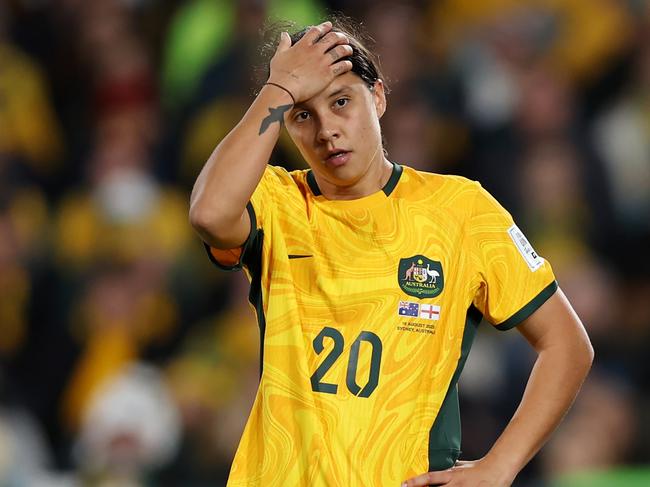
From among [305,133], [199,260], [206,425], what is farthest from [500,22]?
[305,133]

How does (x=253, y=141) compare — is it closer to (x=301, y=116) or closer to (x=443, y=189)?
(x=301, y=116)

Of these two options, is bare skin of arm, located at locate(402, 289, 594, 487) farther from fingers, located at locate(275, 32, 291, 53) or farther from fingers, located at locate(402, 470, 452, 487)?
fingers, located at locate(275, 32, 291, 53)

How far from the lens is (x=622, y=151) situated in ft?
20.8

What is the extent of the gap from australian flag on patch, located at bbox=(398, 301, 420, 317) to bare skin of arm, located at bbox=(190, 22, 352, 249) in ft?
1.28

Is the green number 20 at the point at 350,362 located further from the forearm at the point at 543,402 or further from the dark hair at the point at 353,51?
the dark hair at the point at 353,51

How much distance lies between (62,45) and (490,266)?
221 inches

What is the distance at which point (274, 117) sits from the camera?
277 centimetres

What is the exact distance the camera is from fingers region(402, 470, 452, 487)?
2.78 m

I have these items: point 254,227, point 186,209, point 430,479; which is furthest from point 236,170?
point 186,209

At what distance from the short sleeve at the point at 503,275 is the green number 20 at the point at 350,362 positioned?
0.30 meters

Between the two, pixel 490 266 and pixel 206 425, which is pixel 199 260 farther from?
pixel 490 266

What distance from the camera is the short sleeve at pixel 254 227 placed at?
9.41 ft

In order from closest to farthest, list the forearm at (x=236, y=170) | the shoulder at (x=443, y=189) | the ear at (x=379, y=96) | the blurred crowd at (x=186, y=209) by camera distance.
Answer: the forearm at (x=236, y=170)
the shoulder at (x=443, y=189)
the ear at (x=379, y=96)
the blurred crowd at (x=186, y=209)

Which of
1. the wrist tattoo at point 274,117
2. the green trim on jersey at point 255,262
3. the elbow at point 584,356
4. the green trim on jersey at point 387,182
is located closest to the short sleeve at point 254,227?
the green trim on jersey at point 255,262
